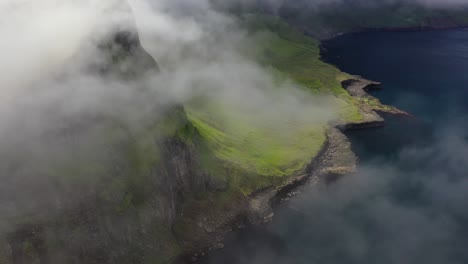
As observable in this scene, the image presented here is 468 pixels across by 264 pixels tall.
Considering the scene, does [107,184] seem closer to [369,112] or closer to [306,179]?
[306,179]

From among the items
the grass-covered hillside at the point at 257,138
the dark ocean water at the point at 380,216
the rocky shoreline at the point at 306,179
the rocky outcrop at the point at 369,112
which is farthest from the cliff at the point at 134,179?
the rocky outcrop at the point at 369,112

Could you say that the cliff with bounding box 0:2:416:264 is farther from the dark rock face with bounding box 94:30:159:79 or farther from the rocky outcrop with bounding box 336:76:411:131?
the rocky outcrop with bounding box 336:76:411:131

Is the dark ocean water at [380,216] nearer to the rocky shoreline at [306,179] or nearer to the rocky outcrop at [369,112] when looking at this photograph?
the rocky shoreline at [306,179]

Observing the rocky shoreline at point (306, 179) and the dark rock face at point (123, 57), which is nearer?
the dark rock face at point (123, 57)

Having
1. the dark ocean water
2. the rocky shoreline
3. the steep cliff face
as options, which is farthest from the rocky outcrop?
the steep cliff face

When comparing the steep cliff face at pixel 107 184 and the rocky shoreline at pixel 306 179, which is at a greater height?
the steep cliff face at pixel 107 184

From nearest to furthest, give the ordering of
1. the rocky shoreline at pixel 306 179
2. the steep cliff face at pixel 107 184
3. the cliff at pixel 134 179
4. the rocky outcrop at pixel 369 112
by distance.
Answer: the steep cliff face at pixel 107 184 < the cliff at pixel 134 179 < the rocky shoreline at pixel 306 179 < the rocky outcrop at pixel 369 112

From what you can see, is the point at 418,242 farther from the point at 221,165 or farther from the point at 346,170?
the point at 221,165

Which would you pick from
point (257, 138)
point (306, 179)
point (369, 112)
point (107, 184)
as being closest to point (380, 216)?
point (306, 179)
